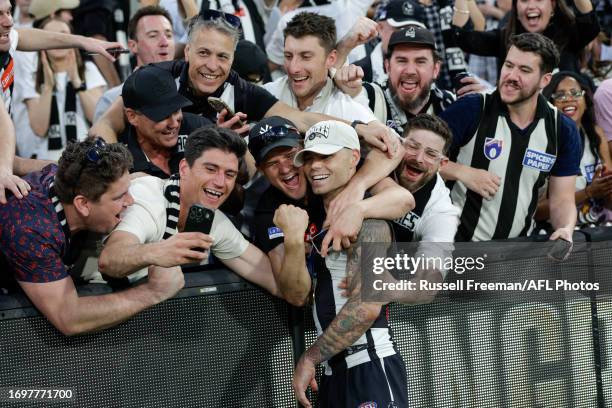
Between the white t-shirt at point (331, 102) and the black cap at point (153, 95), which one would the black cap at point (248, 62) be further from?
the black cap at point (153, 95)

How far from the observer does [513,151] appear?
561cm

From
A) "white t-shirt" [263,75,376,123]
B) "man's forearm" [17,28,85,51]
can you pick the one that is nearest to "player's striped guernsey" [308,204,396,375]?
"white t-shirt" [263,75,376,123]

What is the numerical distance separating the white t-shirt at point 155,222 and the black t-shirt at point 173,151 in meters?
0.41

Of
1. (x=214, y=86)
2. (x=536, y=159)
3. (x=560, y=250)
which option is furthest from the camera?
(x=536, y=159)

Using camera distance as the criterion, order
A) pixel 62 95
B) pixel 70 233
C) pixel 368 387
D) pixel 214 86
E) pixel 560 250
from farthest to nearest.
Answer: pixel 62 95 → pixel 214 86 → pixel 560 250 → pixel 368 387 → pixel 70 233

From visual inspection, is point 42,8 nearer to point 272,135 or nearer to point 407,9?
point 407,9

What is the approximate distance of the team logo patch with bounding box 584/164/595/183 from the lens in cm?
639

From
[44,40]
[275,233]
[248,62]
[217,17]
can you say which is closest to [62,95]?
[44,40]

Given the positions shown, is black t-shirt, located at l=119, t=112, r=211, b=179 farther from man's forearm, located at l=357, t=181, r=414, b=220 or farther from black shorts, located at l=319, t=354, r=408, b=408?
black shorts, located at l=319, t=354, r=408, b=408

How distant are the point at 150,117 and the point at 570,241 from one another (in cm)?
237

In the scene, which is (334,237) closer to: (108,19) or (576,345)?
(576,345)

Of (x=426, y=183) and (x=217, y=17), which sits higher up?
(x=217, y=17)

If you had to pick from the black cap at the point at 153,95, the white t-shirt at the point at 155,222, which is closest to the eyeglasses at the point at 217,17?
the black cap at the point at 153,95

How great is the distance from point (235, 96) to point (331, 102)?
1.88ft
